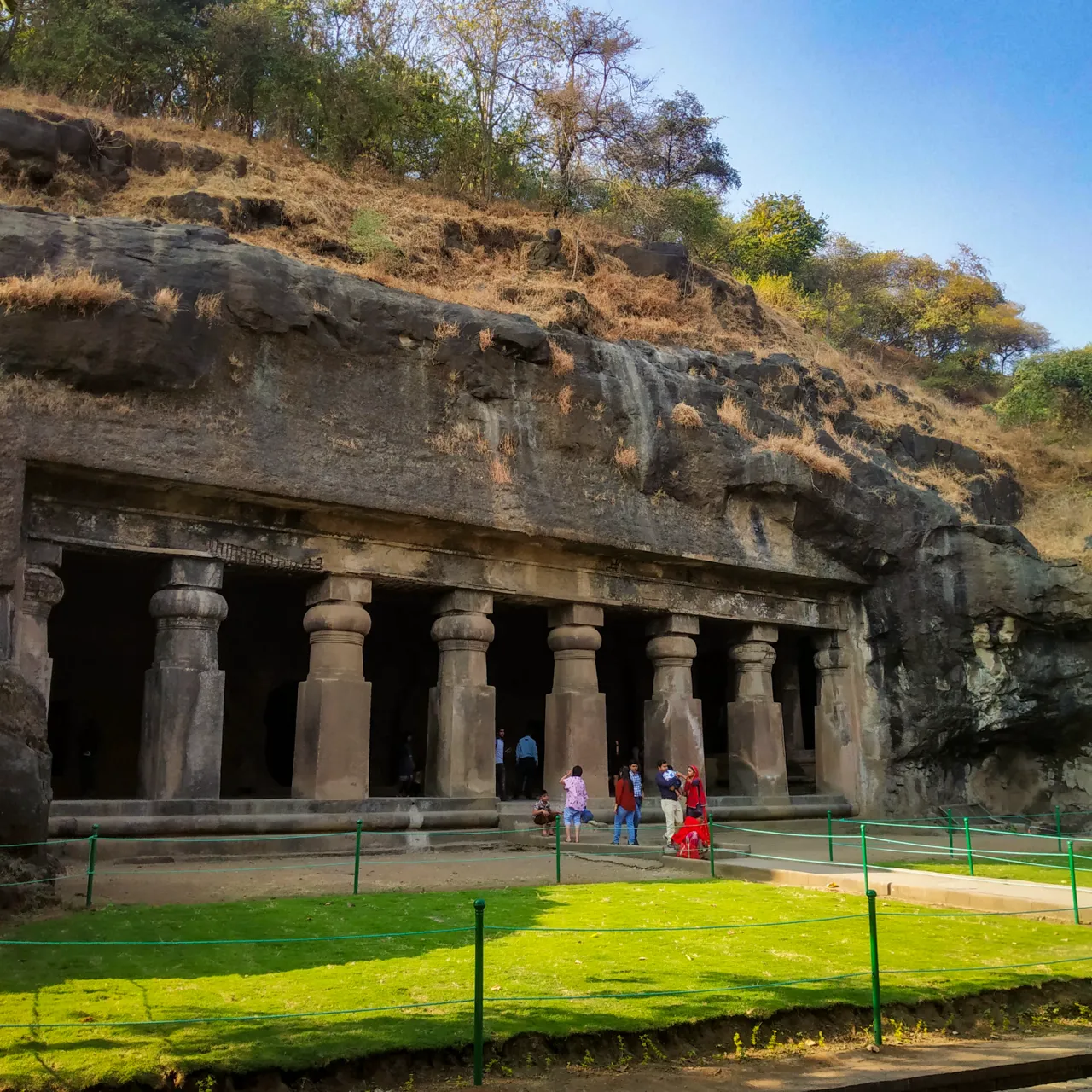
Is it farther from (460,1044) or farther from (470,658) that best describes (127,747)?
(460,1044)

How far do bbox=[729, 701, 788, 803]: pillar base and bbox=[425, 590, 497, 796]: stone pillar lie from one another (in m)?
4.55

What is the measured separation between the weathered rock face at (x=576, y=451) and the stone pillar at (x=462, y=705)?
1443 mm

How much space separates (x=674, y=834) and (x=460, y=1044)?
26.2 ft

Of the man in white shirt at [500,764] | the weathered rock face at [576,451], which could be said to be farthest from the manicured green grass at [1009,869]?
the man in white shirt at [500,764]

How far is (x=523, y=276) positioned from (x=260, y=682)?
833cm

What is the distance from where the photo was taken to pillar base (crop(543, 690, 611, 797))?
15.9m

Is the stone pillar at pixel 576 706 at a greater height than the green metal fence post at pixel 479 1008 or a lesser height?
greater

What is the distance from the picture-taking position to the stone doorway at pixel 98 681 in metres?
17.1

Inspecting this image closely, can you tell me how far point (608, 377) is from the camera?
16.1 metres

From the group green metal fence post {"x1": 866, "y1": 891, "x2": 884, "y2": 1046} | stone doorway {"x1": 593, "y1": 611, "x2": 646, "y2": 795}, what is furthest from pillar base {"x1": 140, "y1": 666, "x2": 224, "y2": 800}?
stone doorway {"x1": 593, "y1": 611, "x2": 646, "y2": 795}

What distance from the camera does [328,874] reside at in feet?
36.5

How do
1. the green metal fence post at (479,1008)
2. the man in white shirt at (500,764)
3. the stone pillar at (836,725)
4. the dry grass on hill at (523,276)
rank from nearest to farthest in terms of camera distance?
1. the green metal fence post at (479,1008)
2. the man in white shirt at (500,764)
3. the dry grass on hill at (523,276)
4. the stone pillar at (836,725)

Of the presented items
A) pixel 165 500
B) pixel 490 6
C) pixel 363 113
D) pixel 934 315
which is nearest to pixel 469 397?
pixel 165 500

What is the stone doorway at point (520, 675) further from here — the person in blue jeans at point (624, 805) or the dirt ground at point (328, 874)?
the dirt ground at point (328, 874)
